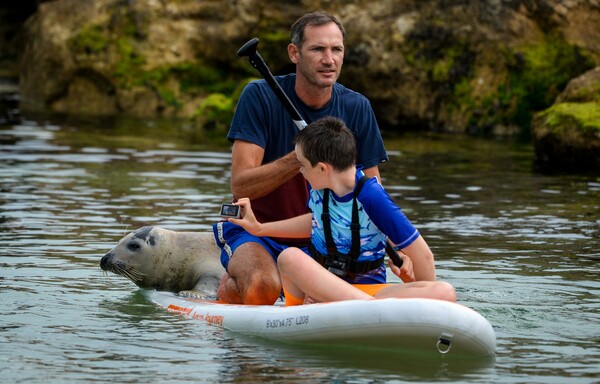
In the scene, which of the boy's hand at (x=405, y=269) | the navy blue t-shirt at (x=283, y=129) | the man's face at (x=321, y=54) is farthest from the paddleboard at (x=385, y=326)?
the man's face at (x=321, y=54)

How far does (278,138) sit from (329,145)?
1.33 m

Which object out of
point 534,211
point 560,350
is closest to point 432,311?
point 560,350

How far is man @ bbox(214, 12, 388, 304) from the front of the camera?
814 cm

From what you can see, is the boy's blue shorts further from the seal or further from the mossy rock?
the mossy rock

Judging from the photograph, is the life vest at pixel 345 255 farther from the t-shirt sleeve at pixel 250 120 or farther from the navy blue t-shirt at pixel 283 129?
the t-shirt sleeve at pixel 250 120

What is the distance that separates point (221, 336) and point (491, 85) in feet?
55.3

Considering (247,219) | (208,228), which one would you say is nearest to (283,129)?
(247,219)

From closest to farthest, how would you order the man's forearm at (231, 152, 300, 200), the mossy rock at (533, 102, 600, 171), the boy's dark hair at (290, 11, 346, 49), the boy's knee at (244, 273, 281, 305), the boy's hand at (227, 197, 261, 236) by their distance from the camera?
the boy's hand at (227, 197, 261, 236)
the man's forearm at (231, 152, 300, 200)
the boy's knee at (244, 273, 281, 305)
the boy's dark hair at (290, 11, 346, 49)
the mossy rock at (533, 102, 600, 171)

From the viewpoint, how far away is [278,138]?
331 inches

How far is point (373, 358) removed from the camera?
690 cm

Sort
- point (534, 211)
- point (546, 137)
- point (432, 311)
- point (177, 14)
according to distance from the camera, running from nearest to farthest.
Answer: point (432, 311)
point (534, 211)
point (546, 137)
point (177, 14)

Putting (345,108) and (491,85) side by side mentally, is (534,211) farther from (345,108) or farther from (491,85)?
(491,85)

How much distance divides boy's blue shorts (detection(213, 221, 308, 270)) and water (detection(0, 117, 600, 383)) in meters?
0.62

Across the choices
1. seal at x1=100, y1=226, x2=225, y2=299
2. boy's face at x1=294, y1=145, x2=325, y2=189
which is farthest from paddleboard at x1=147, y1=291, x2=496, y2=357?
seal at x1=100, y1=226, x2=225, y2=299
